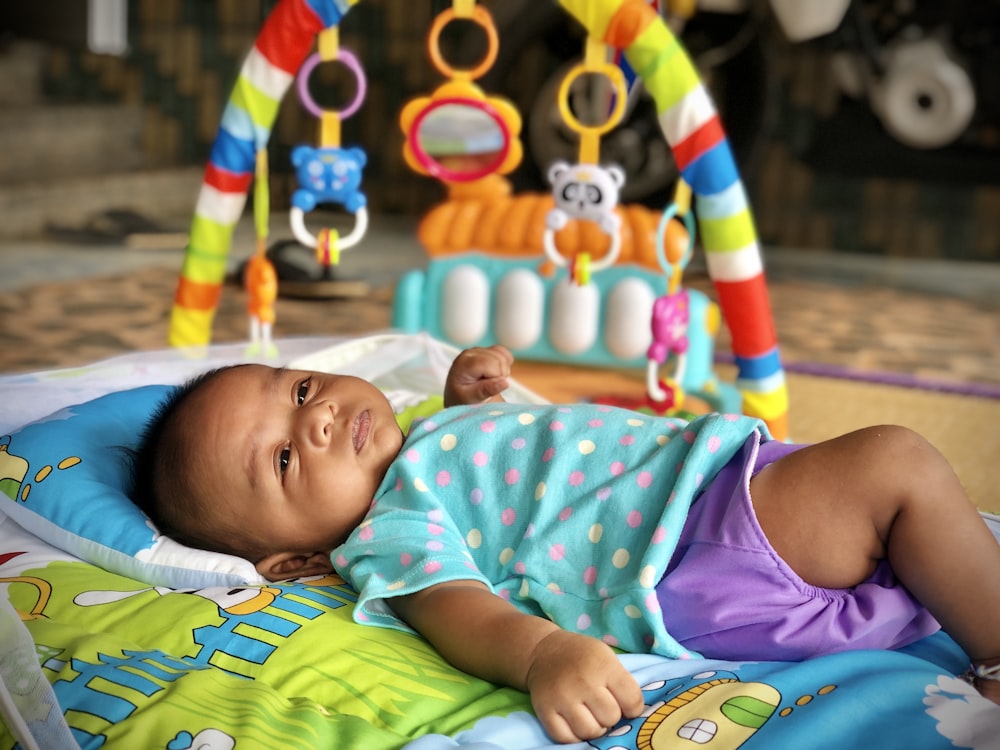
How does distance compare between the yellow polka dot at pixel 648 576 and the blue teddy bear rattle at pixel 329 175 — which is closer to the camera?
the yellow polka dot at pixel 648 576

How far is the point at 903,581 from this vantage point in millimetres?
845

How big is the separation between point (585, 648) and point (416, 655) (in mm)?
174

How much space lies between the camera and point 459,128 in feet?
6.13

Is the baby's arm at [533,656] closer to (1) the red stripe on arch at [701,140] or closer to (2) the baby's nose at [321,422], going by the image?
(2) the baby's nose at [321,422]

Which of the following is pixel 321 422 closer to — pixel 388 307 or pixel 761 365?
pixel 761 365

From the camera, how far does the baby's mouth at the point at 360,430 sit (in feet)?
3.39

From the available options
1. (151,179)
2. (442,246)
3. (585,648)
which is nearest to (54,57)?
(151,179)

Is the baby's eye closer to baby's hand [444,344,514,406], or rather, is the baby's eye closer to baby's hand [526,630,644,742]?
baby's hand [444,344,514,406]

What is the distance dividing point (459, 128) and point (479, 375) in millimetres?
788

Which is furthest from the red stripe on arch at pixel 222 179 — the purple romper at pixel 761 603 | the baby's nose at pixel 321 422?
the purple romper at pixel 761 603

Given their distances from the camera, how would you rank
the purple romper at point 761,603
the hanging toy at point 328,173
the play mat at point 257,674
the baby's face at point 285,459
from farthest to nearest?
the hanging toy at point 328,173 < the baby's face at point 285,459 < the purple romper at point 761,603 < the play mat at point 257,674

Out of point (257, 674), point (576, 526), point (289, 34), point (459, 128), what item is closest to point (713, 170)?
point (459, 128)

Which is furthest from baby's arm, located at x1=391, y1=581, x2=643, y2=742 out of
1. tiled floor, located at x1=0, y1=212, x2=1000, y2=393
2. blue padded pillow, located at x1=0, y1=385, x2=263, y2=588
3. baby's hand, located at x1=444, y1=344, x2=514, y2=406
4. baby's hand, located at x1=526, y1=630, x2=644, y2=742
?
tiled floor, located at x1=0, y1=212, x2=1000, y2=393

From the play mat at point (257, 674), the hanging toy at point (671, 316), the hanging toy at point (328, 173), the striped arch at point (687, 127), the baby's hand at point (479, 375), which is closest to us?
the play mat at point (257, 674)
